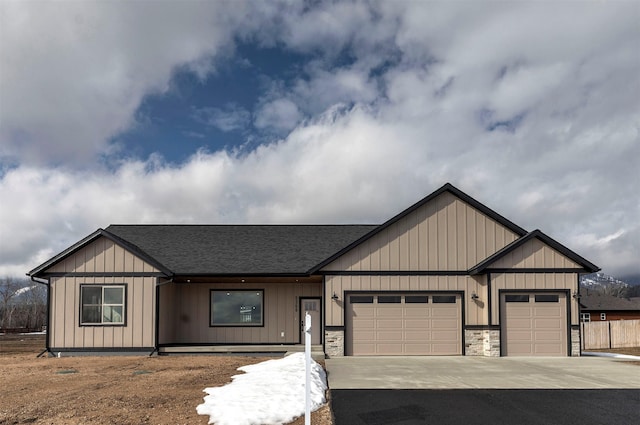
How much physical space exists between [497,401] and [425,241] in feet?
27.9

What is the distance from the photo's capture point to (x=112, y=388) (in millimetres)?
10969

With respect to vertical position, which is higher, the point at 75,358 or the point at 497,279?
the point at 497,279

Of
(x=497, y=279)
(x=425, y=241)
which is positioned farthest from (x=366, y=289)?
(x=497, y=279)

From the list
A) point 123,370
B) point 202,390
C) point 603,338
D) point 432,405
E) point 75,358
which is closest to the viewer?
point 432,405

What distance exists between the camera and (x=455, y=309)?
57.7 feet

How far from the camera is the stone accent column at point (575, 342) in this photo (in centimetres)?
1725

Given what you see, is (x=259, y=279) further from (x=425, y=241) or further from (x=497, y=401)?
(x=497, y=401)

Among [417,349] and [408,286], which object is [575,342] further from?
[408,286]

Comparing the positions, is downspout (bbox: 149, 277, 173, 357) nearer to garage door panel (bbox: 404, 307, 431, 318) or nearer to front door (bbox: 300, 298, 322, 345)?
front door (bbox: 300, 298, 322, 345)

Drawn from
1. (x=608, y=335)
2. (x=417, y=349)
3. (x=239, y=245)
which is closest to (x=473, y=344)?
(x=417, y=349)

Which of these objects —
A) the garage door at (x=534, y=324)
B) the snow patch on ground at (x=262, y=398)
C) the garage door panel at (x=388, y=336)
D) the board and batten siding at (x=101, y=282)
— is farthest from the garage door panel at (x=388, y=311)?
the board and batten siding at (x=101, y=282)

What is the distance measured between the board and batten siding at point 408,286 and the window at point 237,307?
12.9 feet

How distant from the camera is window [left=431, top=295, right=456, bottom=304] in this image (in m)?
17.6

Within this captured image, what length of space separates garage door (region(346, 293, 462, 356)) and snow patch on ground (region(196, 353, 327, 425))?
15.7ft
